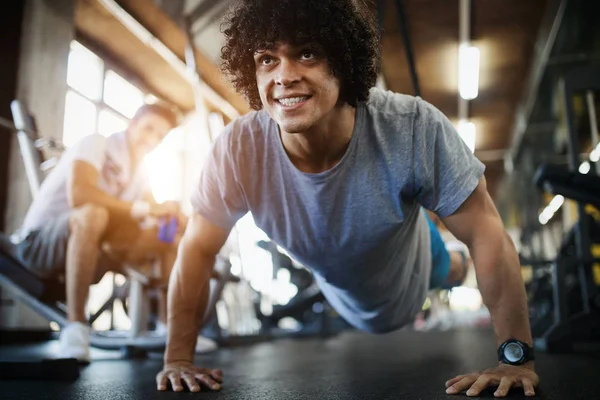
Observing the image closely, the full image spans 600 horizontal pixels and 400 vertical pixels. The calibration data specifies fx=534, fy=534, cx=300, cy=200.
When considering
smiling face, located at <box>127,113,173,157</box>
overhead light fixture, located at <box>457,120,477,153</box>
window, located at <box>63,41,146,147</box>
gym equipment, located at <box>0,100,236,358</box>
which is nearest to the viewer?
overhead light fixture, located at <box>457,120,477,153</box>

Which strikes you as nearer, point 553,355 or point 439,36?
point 553,355

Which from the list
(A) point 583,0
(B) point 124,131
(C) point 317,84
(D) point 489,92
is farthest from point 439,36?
(C) point 317,84

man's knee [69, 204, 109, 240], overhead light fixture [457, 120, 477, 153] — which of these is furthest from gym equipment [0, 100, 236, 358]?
overhead light fixture [457, 120, 477, 153]

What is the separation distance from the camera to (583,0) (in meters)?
4.78

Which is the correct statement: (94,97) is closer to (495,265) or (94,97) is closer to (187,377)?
(187,377)

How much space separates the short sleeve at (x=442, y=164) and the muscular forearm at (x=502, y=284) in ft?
0.34

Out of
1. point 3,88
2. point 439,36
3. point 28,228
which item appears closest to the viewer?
point 28,228

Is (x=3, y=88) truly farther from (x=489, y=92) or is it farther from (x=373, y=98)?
(x=489, y=92)

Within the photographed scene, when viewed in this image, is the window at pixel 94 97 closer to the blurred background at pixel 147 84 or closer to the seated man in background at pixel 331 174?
the blurred background at pixel 147 84

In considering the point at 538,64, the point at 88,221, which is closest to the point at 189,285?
the point at 88,221

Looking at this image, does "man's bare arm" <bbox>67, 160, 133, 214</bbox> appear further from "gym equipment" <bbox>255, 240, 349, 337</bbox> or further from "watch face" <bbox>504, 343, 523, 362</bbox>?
"gym equipment" <bbox>255, 240, 349, 337</bbox>

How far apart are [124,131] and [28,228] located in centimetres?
53

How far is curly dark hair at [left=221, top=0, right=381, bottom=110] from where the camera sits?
41.2 inches

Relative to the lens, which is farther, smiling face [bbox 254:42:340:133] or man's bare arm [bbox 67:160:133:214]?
man's bare arm [bbox 67:160:133:214]
